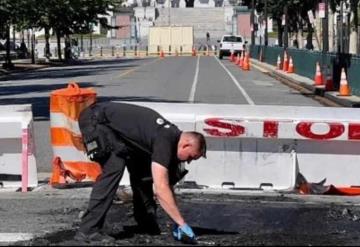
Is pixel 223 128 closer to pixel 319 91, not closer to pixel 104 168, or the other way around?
pixel 104 168

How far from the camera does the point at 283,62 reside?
44.5m

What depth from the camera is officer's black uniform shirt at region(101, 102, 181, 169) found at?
6.38 metres

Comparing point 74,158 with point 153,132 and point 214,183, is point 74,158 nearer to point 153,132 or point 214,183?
point 214,183

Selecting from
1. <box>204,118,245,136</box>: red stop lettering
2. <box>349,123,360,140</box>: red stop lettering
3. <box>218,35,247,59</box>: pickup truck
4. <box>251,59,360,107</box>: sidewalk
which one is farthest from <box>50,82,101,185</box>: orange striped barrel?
<box>218,35,247,59</box>: pickup truck

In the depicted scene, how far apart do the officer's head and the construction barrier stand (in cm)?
402

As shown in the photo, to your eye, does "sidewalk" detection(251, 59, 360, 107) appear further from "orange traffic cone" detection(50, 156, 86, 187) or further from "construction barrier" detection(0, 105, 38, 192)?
"construction barrier" detection(0, 105, 38, 192)

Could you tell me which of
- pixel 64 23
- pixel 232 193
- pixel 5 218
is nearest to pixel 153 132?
pixel 5 218

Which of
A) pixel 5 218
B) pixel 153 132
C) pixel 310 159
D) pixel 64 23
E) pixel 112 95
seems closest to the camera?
pixel 153 132

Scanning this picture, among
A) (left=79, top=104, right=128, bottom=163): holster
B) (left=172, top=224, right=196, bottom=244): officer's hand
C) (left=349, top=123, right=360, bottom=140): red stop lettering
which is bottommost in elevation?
(left=172, top=224, right=196, bottom=244): officer's hand

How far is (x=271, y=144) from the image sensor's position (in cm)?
1003

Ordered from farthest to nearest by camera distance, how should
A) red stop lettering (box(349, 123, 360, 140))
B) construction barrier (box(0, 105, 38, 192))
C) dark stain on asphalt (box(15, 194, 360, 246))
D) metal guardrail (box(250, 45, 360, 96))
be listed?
metal guardrail (box(250, 45, 360, 96))
construction barrier (box(0, 105, 38, 192))
red stop lettering (box(349, 123, 360, 140))
dark stain on asphalt (box(15, 194, 360, 246))

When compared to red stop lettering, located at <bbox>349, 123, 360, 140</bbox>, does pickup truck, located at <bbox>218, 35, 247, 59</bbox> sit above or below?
below

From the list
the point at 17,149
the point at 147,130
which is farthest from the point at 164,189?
the point at 17,149

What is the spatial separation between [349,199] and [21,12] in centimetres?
3781
